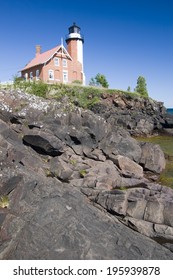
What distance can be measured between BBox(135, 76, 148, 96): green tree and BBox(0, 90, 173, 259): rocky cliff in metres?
41.7

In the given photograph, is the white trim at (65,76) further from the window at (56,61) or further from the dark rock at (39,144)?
the dark rock at (39,144)

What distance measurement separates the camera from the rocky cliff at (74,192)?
10.4m

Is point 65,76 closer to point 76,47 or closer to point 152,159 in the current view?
point 76,47

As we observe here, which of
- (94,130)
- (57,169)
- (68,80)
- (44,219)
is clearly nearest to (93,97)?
(68,80)

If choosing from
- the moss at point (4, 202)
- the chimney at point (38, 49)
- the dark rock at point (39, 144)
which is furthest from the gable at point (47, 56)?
the moss at point (4, 202)

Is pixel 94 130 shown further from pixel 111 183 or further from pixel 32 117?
pixel 111 183

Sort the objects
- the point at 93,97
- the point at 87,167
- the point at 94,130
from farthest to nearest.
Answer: the point at 93,97
the point at 94,130
the point at 87,167

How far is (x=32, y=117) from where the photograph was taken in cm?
2456

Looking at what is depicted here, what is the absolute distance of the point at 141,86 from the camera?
68500 millimetres

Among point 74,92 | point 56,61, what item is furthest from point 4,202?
point 56,61

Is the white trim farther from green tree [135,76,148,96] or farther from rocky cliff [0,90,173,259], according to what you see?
rocky cliff [0,90,173,259]

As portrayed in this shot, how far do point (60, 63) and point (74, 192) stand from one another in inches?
1824

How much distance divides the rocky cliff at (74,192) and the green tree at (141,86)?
41.7 m
